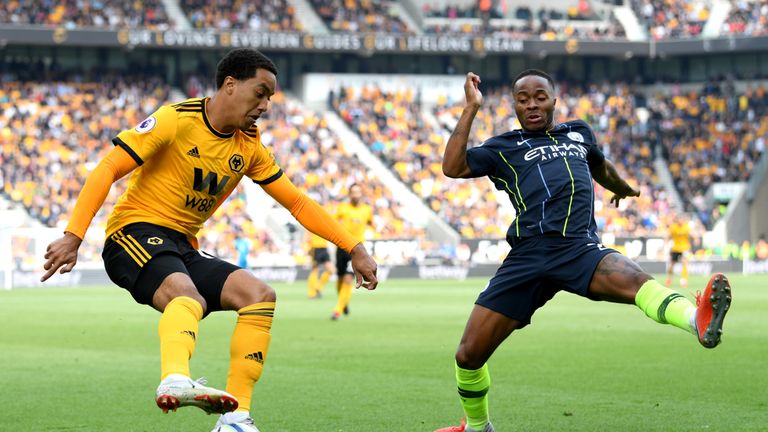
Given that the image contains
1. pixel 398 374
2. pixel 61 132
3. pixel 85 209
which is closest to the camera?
pixel 85 209

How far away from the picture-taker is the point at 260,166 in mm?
7551

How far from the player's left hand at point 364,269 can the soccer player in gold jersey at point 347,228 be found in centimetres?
1255

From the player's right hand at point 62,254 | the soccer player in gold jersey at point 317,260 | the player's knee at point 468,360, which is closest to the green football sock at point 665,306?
the player's knee at point 468,360

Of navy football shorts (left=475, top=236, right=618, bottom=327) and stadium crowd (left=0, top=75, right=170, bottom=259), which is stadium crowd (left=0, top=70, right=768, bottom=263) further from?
navy football shorts (left=475, top=236, right=618, bottom=327)

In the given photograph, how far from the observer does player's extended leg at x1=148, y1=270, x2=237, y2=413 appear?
6000mm

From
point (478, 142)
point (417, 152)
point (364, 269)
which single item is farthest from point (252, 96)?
point (478, 142)

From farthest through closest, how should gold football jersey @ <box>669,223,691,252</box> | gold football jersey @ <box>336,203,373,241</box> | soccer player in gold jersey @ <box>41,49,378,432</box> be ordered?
gold football jersey @ <box>669,223,691,252</box> → gold football jersey @ <box>336,203,373,241</box> → soccer player in gold jersey @ <box>41,49,378,432</box>

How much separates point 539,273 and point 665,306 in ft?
2.85

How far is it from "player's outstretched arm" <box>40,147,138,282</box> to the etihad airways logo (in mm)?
2480

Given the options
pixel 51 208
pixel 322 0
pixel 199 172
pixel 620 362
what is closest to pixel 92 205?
pixel 199 172

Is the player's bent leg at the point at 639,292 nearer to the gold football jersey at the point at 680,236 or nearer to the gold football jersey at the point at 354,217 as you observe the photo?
the gold football jersey at the point at 354,217

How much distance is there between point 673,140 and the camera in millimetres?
51281

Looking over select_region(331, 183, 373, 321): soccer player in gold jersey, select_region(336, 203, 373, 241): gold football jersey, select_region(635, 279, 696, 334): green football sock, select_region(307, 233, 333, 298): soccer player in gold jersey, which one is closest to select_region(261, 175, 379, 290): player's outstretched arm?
select_region(635, 279, 696, 334): green football sock

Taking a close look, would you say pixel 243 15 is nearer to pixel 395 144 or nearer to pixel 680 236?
pixel 395 144
